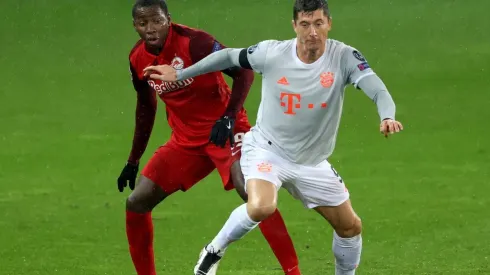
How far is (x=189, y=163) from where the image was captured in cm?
882

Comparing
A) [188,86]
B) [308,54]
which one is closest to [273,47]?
[308,54]

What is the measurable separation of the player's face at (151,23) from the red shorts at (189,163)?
0.82m

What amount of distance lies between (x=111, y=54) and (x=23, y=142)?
10.00 feet

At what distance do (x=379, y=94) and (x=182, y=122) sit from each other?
1.84 meters

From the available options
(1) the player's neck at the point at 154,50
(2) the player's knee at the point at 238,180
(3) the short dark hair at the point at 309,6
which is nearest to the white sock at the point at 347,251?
(2) the player's knee at the point at 238,180

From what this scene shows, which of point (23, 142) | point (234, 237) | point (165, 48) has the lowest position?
point (23, 142)

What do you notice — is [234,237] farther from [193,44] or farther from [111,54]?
[111,54]

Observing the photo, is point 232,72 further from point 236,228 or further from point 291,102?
point 236,228

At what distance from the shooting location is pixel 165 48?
8.66 metres

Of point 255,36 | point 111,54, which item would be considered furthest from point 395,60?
point 111,54

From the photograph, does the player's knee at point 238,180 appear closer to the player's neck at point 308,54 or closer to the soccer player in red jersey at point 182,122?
the soccer player in red jersey at point 182,122

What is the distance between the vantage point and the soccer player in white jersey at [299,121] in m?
7.81

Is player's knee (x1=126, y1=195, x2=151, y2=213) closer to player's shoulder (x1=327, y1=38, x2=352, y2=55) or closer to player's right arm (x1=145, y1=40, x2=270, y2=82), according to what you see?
player's right arm (x1=145, y1=40, x2=270, y2=82)

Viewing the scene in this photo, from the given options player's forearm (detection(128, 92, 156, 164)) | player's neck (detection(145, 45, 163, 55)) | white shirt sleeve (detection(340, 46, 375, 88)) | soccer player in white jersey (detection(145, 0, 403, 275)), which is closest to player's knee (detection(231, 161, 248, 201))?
soccer player in white jersey (detection(145, 0, 403, 275))
